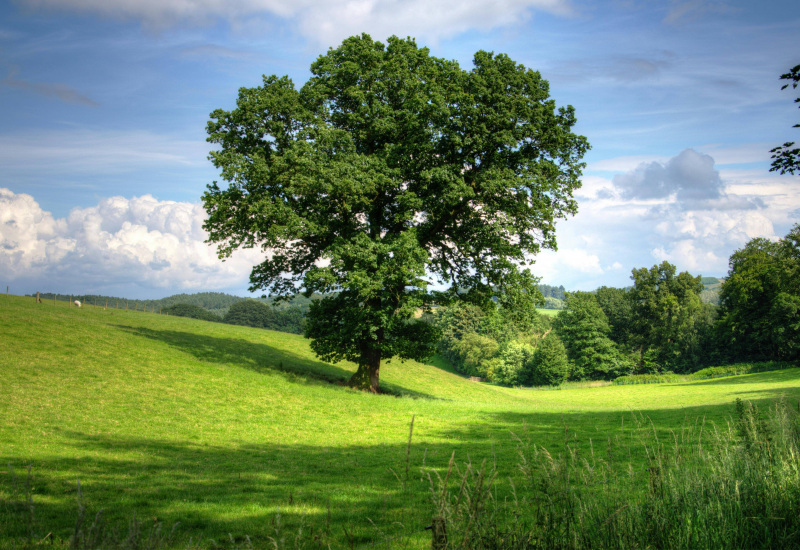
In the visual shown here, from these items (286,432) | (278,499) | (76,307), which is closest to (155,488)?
(278,499)

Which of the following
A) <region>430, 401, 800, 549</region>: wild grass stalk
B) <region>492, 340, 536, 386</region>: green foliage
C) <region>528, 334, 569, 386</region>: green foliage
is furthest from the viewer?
<region>492, 340, 536, 386</region>: green foliage

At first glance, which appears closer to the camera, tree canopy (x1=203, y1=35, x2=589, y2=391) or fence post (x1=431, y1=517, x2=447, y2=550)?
fence post (x1=431, y1=517, x2=447, y2=550)

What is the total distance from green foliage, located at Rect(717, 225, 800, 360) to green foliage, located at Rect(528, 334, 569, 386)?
79.1 ft

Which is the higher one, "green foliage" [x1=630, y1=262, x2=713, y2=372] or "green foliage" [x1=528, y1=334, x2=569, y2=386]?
"green foliage" [x1=630, y1=262, x2=713, y2=372]

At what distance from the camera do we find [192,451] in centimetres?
1412

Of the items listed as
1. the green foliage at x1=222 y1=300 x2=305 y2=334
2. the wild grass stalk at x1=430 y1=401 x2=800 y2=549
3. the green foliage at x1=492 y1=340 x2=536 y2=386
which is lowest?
the green foliage at x1=492 y1=340 x2=536 y2=386

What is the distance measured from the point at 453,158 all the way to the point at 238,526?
21.3 m

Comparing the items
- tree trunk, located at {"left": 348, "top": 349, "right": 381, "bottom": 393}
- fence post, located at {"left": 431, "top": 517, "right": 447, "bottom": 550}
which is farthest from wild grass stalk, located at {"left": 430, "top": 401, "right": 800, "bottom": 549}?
tree trunk, located at {"left": 348, "top": 349, "right": 381, "bottom": 393}

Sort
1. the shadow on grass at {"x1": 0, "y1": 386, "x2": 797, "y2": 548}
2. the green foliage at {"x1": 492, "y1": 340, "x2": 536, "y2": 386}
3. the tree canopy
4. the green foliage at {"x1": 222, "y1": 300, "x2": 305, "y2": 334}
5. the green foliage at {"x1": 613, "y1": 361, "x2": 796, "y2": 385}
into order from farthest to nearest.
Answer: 1. the green foliage at {"x1": 222, "y1": 300, "x2": 305, "y2": 334}
2. the green foliage at {"x1": 492, "y1": 340, "x2": 536, "y2": 386}
3. the green foliage at {"x1": 613, "y1": 361, "x2": 796, "y2": 385}
4. the tree canopy
5. the shadow on grass at {"x1": 0, "y1": 386, "x2": 797, "y2": 548}

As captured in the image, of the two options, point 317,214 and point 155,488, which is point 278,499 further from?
point 317,214

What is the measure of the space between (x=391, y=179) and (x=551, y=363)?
2613 inches

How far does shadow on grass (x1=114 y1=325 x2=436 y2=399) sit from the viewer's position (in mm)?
32078

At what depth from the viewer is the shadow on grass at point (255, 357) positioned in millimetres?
32078

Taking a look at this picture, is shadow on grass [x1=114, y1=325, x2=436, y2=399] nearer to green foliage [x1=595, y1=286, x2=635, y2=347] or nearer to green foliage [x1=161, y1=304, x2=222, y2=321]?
green foliage [x1=161, y1=304, x2=222, y2=321]
